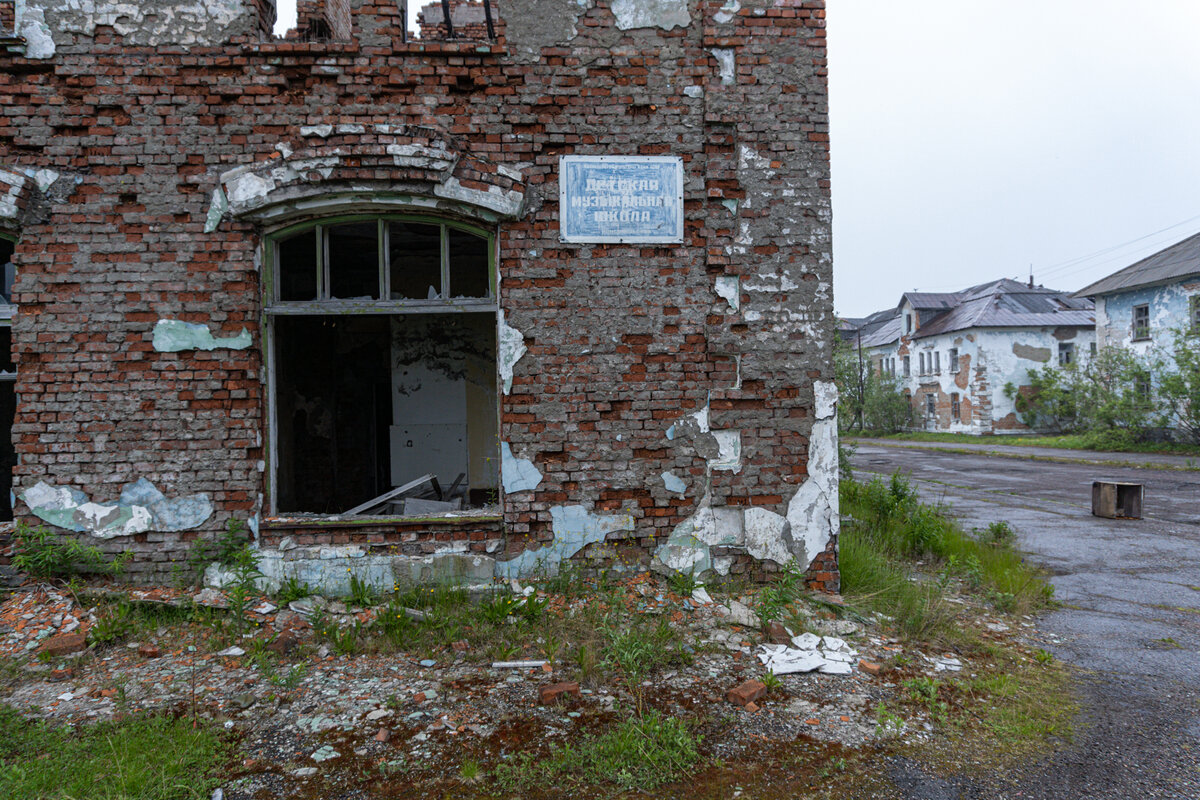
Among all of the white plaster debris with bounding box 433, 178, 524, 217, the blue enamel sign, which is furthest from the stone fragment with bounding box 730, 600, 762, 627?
the white plaster debris with bounding box 433, 178, 524, 217

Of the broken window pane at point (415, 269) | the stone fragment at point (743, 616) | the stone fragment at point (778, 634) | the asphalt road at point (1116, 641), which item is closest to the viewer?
the asphalt road at point (1116, 641)

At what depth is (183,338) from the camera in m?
4.48

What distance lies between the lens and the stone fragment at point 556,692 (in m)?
3.31

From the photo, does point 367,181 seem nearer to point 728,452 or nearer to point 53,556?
point 728,452

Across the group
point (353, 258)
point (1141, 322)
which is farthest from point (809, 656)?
point (1141, 322)

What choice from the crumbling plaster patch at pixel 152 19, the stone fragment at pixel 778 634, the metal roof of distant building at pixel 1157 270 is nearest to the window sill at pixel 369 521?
the stone fragment at pixel 778 634

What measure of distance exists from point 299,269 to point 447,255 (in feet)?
11.7

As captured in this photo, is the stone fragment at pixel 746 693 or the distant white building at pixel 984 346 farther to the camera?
the distant white building at pixel 984 346

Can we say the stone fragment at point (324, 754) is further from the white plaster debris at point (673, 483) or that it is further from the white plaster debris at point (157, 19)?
the white plaster debris at point (157, 19)

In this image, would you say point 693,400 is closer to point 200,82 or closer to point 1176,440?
point 200,82

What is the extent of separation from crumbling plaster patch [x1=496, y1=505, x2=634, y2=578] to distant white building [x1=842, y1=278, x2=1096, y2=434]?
28387 mm

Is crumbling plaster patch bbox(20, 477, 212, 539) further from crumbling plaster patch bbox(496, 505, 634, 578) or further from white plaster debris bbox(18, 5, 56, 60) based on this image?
white plaster debris bbox(18, 5, 56, 60)

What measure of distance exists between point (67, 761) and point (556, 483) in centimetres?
279

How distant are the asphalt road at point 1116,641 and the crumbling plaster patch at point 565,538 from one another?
2.25 meters
